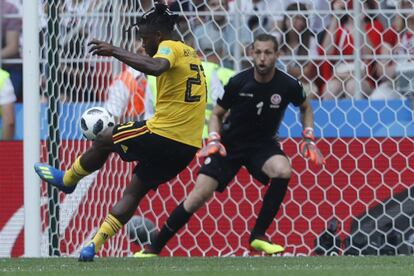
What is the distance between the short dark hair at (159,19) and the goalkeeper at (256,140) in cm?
123

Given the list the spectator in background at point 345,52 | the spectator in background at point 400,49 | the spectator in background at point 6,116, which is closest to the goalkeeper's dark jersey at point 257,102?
the spectator in background at point 345,52

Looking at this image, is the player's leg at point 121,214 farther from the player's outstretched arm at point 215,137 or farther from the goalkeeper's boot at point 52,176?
the player's outstretched arm at point 215,137

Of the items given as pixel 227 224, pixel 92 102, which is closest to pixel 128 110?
pixel 92 102

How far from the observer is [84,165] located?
8.39m

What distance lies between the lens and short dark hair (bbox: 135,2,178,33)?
829 cm

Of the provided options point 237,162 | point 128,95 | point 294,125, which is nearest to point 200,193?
point 237,162

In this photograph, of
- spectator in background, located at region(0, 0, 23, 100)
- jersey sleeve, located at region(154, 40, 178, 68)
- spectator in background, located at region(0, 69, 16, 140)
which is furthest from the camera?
spectator in background, located at region(0, 0, 23, 100)

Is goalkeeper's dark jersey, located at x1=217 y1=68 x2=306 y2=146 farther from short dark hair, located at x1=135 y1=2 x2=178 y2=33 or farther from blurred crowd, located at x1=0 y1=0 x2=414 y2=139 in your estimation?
short dark hair, located at x1=135 y1=2 x2=178 y2=33

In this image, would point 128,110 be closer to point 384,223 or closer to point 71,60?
point 71,60

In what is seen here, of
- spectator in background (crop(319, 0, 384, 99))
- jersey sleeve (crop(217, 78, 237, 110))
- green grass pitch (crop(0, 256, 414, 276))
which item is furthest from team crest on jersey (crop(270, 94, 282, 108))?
green grass pitch (crop(0, 256, 414, 276))

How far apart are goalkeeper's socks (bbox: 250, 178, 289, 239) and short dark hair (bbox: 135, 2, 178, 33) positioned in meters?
1.67

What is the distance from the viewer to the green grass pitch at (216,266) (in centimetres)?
691

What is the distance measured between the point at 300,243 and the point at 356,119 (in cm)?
115

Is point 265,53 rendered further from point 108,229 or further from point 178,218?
point 108,229
